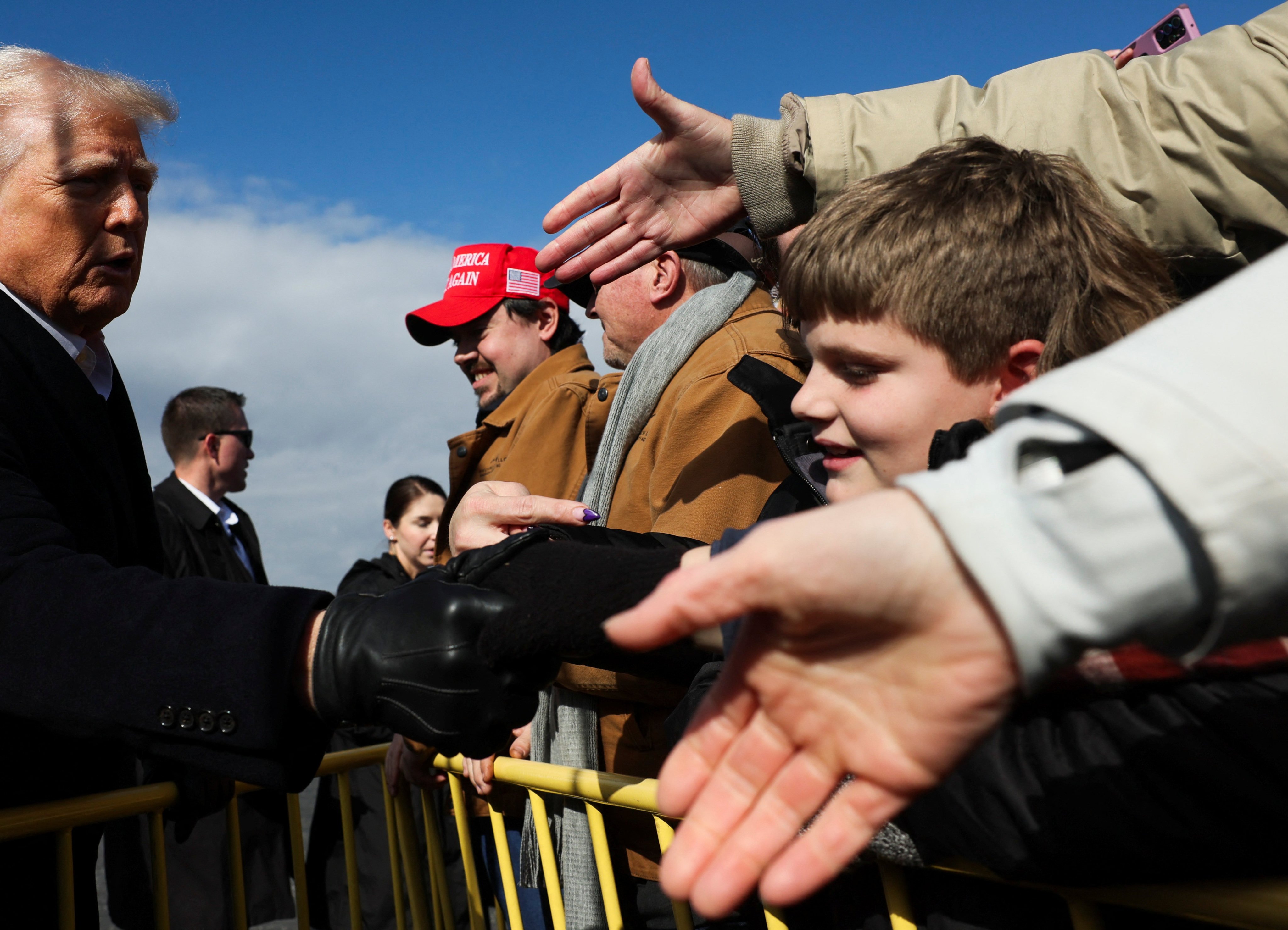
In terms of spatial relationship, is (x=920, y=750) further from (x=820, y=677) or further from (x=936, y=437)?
(x=936, y=437)

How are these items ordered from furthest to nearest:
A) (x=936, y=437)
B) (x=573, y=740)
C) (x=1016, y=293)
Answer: (x=573, y=740)
(x=1016, y=293)
(x=936, y=437)

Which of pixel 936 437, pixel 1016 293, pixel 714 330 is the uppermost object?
pixel 714 330

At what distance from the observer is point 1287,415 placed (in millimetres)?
650

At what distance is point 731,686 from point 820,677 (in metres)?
0.09

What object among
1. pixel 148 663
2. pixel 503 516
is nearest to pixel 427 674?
pixel 148 663

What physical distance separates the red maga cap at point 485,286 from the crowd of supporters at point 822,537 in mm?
1058

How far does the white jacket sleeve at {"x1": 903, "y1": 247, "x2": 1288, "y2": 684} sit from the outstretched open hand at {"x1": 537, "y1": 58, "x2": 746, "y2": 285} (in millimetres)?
1597

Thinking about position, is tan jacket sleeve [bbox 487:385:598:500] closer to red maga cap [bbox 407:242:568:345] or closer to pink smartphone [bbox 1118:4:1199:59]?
red maga cap [bbox 407:242:568:345]

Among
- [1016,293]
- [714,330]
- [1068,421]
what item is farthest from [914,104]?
[1068,421]

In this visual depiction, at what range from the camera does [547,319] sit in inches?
173

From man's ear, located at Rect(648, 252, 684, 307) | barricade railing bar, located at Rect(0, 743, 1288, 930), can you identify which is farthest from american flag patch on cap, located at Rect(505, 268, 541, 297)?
barricade railing bar, located at Rect(0, 743, 1288, 930)

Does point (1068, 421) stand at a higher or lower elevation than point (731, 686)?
higher

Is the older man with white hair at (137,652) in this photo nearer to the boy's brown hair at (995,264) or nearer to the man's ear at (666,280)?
the boy's brown hair at (995,264)

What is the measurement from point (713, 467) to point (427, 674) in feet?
3.36
